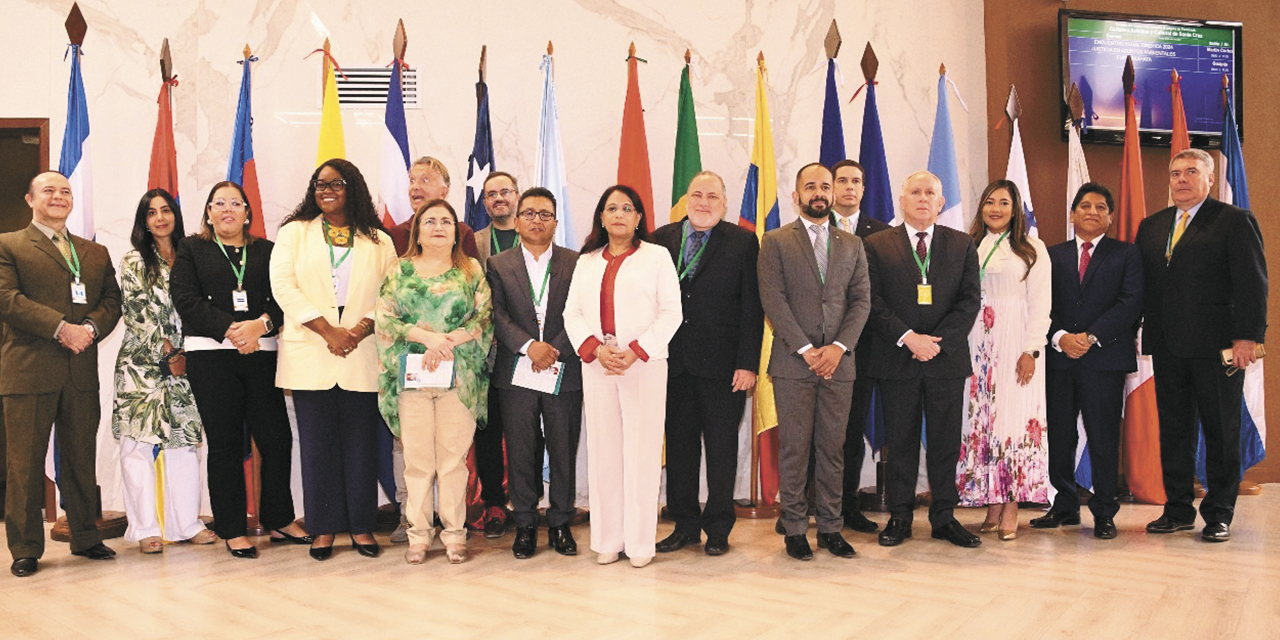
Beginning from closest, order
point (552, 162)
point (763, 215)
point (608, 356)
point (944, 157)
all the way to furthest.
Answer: point (608, 356), point (763, 215), point (552, 162), point (944, 157)

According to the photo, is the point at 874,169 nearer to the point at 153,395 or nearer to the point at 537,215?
the point at 537,215

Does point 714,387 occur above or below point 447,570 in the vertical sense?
above

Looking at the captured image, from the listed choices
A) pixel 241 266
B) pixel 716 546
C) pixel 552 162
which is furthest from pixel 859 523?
pixel 241 266

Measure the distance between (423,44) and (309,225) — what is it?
2.05 m

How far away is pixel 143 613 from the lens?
3359mm

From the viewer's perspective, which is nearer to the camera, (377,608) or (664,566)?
(377,608)

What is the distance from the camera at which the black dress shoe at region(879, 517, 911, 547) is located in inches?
167

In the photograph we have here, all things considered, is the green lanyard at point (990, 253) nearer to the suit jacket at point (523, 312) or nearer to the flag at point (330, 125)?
the suit jacket at point (523, 312)

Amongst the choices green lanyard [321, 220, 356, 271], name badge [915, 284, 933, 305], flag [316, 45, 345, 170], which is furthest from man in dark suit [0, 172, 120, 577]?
name badge [915, 284, 933, 305]

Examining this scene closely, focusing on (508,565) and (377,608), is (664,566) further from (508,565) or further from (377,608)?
(377,608)

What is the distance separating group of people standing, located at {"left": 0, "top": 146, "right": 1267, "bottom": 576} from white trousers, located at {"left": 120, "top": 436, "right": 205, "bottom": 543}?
0.04 ft

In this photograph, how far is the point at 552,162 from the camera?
5422 mm

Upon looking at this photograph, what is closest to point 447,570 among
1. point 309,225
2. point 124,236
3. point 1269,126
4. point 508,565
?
point 508,565

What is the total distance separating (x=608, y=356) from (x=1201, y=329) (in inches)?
105
